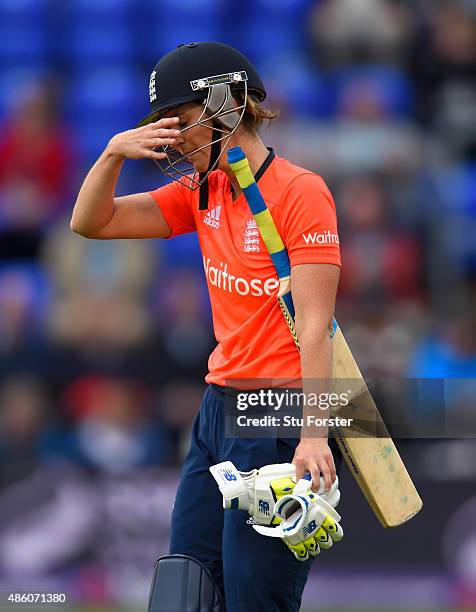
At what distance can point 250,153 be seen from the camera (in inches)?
145

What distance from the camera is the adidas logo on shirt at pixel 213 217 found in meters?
3.74

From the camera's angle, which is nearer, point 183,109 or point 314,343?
point 314,343

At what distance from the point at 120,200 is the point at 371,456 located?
1.15 metres

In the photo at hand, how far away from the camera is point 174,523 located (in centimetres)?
381

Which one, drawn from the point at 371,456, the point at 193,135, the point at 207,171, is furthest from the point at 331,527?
the point at 193,135

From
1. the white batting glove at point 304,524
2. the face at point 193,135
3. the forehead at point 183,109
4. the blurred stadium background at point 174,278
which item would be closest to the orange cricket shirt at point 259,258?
the face at point 193,135

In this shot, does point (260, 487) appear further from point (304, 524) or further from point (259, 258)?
point (259, 258)

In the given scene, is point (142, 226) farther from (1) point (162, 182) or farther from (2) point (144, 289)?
(1) point (162, 182)

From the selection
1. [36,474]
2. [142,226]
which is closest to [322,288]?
[142,226]

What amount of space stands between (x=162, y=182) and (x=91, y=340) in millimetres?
1644

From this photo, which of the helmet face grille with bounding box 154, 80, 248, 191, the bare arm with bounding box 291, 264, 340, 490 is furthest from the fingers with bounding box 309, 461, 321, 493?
the helmet face grille with bounding box 154, 80, 248, 191

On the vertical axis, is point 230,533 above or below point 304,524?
below

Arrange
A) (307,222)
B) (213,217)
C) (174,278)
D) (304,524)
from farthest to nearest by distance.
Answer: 1. (174,278)
2. (213,217)
3. (307,222)
4. (304,524)

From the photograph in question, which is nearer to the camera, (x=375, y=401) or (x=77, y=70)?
(x=375, y=401)
